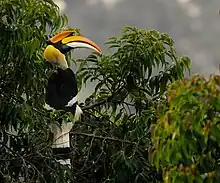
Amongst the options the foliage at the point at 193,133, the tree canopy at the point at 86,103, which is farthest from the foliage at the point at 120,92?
the foliage at the point at 193,133

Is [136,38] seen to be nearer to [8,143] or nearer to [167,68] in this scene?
[167,68]

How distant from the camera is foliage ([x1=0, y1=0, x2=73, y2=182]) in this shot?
3812 millimetres

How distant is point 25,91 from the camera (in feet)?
14.0

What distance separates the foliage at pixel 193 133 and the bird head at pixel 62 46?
193 centimetres

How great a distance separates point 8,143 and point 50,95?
403mm

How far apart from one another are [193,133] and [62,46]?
215cm

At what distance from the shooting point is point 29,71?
13.3ft

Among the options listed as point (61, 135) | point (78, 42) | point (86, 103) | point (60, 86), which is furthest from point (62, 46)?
point (86, 103)

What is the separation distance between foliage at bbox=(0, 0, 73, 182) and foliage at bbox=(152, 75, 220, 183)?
168 centimetres

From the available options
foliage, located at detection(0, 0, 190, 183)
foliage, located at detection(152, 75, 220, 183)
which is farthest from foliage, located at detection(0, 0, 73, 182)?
foliage, located at detection(152, 75, 220, 183)

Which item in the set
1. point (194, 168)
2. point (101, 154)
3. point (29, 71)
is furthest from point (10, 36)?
point (194, 168)

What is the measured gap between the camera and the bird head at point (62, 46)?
4094 millimetres

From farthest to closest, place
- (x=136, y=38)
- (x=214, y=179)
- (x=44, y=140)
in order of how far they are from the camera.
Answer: (x=136, y=38), (x=44, y=140), (x=214, y=179)

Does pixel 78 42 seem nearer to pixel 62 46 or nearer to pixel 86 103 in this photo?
pixel 62 46
